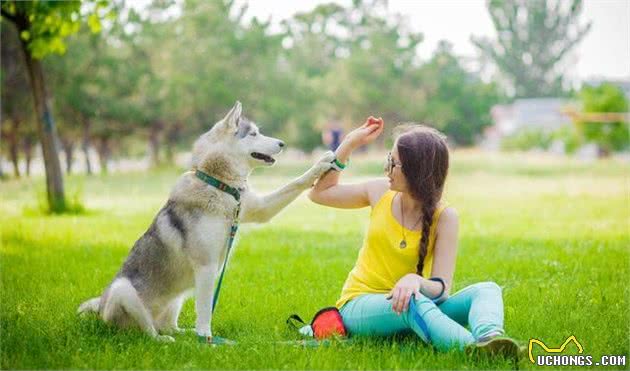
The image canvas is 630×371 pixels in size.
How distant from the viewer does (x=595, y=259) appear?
7.68 meters

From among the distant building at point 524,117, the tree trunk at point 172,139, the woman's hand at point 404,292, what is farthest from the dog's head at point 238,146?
the distant building at point 524,117

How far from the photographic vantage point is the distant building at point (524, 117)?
42.1 meters

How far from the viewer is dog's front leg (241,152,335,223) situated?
4.70 m

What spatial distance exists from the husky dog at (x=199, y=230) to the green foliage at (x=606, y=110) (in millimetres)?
34473

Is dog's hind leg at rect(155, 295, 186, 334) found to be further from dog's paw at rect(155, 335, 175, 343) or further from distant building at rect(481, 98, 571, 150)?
distant building at rect(481, 98, 571, 150)

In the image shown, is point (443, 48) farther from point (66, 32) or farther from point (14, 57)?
Answer: point (66, 32)

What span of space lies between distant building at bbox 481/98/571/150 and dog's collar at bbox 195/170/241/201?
3860cm

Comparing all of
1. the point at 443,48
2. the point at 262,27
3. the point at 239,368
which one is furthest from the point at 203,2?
the point at 239,368

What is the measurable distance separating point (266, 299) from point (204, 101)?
3365cm

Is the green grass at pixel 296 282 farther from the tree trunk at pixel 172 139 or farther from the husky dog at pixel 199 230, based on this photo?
the tree trunk at pixel 172 139

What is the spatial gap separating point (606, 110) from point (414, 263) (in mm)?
35339

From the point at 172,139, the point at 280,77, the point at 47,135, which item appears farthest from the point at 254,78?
the point at 47,135

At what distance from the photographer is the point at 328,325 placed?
4555 millimetres

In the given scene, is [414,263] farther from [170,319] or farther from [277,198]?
[170,319]
